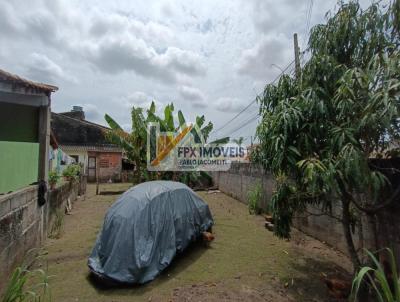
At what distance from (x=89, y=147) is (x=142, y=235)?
2023 cm

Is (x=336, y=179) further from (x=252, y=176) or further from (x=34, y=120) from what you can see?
(x=252, y=176)

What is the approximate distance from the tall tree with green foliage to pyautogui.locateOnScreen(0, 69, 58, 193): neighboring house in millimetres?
3867

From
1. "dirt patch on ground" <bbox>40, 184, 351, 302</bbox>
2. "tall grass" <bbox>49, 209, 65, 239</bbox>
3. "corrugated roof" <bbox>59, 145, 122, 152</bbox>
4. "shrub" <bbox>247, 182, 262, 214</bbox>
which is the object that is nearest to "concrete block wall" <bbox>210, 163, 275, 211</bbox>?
"shrub" <bbox>247, 182, 262, 214</bbox>

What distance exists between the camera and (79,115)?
26.5 metres

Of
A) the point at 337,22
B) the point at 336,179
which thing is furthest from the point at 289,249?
the point at 337,22

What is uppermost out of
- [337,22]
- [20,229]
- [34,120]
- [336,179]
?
[337,22]

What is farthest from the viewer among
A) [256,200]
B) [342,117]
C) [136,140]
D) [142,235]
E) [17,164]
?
[136,140]

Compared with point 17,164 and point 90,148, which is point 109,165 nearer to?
point 90,148

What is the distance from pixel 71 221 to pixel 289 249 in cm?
652

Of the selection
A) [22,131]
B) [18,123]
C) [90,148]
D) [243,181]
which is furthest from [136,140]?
[90,148]

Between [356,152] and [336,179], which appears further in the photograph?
[336,179]

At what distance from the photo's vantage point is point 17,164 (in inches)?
186

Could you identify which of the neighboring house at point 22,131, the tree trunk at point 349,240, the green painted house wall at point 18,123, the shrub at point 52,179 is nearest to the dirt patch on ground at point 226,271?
the tree trunk at point 349,240

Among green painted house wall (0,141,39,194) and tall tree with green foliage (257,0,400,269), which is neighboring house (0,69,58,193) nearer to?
green painted house wall (0,141,39,194)
